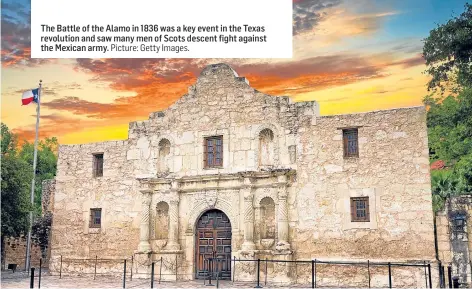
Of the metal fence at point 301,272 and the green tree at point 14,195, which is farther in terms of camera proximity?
the green tree at point 14,195

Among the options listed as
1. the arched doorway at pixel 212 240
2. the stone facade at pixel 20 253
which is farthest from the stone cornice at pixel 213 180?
the stone facade at pixel 20 253

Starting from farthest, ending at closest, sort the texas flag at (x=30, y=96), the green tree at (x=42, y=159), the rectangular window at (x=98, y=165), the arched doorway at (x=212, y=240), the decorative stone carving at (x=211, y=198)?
the green tree at (x=42, y=159) → the texas flag at (x=30, y=96) → the rectangular window at (x=98, y=165) → the decorative stone carving at (x=211, y=198) → the arched doorway at (x=212, y=240)

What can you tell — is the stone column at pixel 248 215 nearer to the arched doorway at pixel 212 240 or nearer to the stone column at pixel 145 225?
the arched doorway at pixel 212 240

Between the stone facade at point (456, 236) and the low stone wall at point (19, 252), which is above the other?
the stone facade at point (456, 236)

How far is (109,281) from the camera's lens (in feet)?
60.0

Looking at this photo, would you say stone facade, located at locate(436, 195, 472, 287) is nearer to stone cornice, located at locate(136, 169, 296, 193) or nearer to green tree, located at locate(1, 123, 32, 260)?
stone cornice, located at locate(136, 169, 296, 193)

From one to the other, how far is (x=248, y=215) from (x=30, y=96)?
11837mm

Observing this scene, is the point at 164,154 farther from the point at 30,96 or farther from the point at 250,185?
the point at 30,96

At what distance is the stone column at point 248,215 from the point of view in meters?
17.8

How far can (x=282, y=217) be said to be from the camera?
58.2ft

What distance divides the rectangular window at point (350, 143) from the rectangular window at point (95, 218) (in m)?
10.2

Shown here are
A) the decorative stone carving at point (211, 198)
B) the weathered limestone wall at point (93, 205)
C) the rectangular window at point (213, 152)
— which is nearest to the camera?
the decorative stone carving at point (211, 198)

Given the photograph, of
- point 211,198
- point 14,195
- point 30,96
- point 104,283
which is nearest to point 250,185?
point 211,198

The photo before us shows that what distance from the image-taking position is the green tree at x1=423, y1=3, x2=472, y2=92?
18.1 metres
